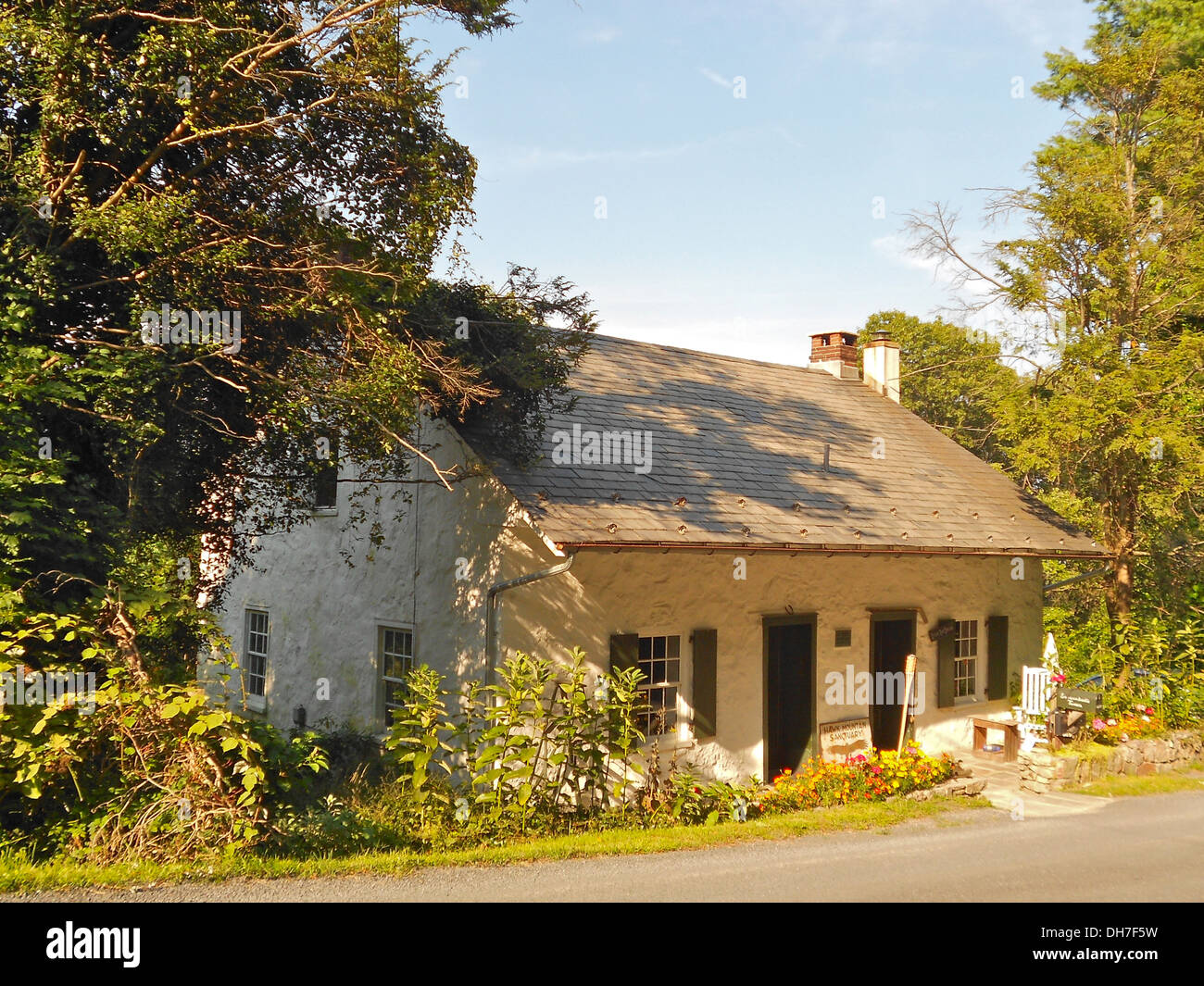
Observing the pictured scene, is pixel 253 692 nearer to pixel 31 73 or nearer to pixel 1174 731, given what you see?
pixel 31 73

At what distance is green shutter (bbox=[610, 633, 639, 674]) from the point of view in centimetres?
1057

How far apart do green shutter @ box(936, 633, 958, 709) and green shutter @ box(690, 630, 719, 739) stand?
485 cm

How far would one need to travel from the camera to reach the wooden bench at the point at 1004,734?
564 inches

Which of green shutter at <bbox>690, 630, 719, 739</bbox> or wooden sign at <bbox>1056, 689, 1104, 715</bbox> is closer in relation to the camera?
green shutter at <bbox>690, 630, 719, 739</bbox>

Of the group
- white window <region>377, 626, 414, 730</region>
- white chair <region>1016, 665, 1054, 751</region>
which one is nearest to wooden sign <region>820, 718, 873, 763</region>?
white chair <region>1016, 665, 1054, 751</region>

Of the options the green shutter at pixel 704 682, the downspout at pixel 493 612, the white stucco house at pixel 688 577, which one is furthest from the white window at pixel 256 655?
the green shutter at pixel 704 682

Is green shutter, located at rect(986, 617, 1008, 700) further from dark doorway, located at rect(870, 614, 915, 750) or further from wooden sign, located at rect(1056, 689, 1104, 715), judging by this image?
dark doorway, located at rect(870, 614, 915, 750)

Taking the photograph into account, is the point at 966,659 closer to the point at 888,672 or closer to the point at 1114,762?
the point at 888,672

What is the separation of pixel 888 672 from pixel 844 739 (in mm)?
1438

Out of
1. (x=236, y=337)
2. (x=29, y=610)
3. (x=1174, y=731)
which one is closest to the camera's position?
(x=29, y=610)

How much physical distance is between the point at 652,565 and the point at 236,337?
5.28 meters

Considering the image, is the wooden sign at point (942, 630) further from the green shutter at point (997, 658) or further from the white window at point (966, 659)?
the green shutter at point (997, 658)
